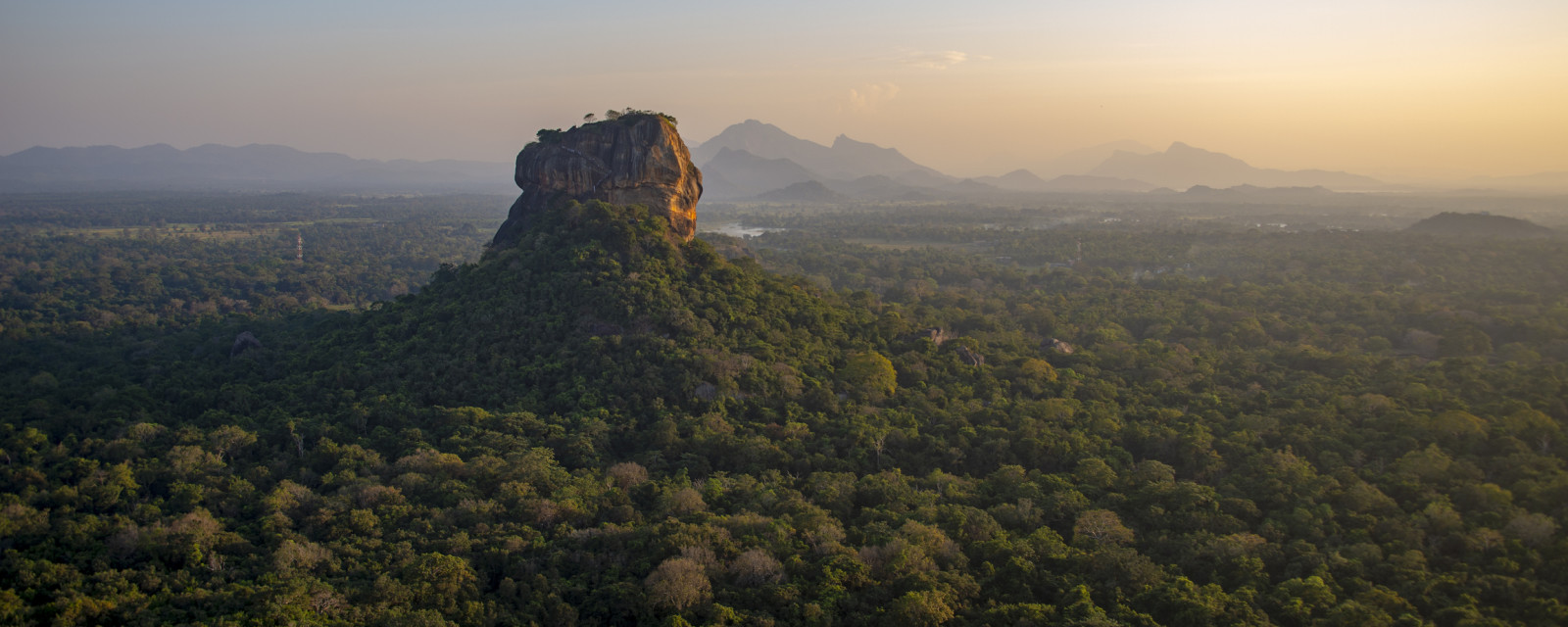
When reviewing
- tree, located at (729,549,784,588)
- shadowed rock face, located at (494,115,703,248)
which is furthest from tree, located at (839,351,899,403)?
shadowed rock face, located at (494,115,703,248)

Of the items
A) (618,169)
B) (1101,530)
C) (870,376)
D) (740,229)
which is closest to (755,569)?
(1101,530)

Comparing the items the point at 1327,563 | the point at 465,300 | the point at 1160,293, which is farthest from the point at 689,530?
the point at 1160,293

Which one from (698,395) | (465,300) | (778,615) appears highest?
Answer: (465,300)

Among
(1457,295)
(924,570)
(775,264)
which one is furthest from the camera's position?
(775,264)

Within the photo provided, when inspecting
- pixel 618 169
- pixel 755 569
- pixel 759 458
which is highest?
pixel 618 169

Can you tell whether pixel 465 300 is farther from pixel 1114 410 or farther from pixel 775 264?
pixel 775 264

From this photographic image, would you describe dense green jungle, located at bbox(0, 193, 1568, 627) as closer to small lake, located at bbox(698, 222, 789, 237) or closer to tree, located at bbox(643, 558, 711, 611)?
tree, located at bbox(643, 558, 711, 611)

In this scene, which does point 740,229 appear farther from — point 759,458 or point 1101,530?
point 1101,530
